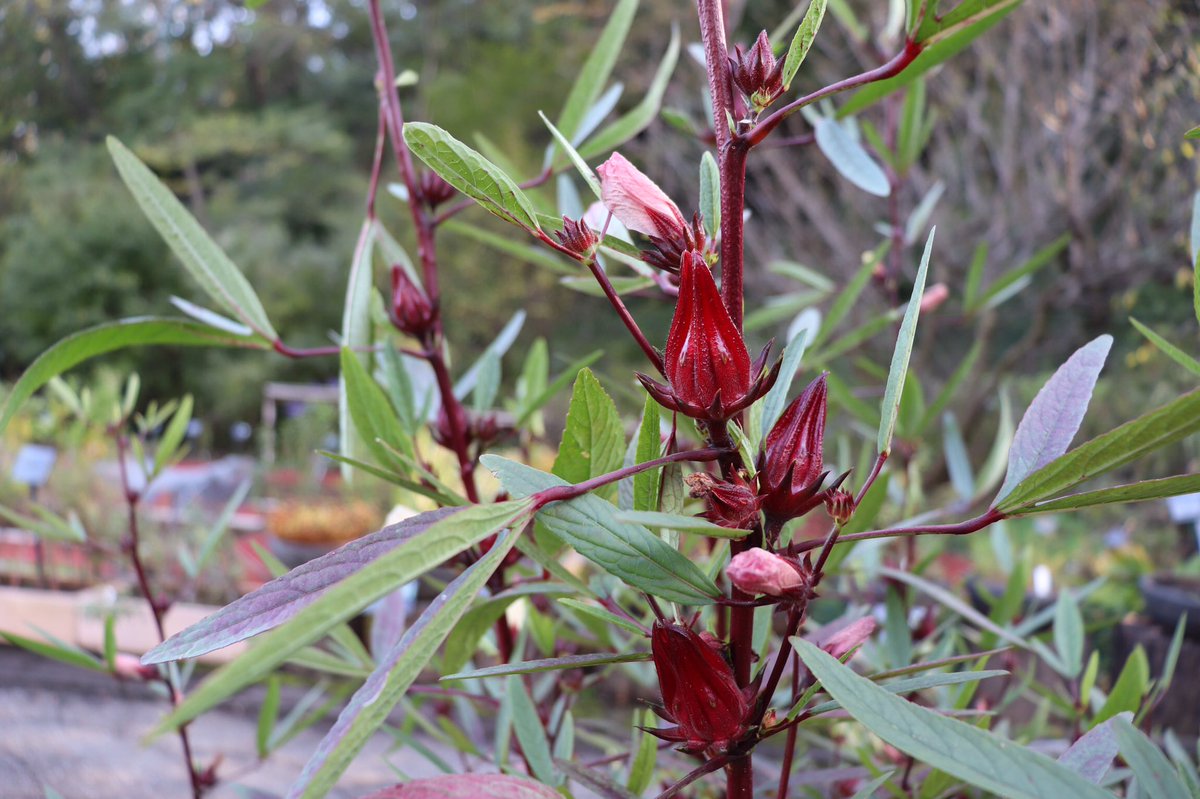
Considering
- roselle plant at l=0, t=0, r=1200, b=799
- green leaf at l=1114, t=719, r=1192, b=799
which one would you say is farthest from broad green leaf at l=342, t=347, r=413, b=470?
green leaf at l=1114, t=719, r=1192, b=799

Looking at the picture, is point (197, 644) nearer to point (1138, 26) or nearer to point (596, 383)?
point (596, 383)

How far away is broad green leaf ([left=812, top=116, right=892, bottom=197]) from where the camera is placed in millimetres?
322

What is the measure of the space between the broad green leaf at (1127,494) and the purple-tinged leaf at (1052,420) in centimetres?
1

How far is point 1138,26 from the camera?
92.8 inches

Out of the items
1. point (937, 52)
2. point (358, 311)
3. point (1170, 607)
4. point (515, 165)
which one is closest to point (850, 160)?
point (937, 52)

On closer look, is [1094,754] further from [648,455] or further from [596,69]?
[596,69]

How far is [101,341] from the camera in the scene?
0.25 m

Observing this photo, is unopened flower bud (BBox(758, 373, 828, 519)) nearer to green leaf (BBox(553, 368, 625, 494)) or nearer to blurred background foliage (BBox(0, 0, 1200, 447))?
green leaf (BBox(553, 368, 625, 494))

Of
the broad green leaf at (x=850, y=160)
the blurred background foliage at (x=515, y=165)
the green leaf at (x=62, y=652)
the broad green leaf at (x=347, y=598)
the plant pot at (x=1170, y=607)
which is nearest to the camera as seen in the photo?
the broad green leaf at (x=347, y=598)

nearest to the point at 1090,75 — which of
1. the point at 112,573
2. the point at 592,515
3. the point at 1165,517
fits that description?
the point at 1165,517

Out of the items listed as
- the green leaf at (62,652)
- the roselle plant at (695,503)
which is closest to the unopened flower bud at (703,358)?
the roselle plant at (695,503)

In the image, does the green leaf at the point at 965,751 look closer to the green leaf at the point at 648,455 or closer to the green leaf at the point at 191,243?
the green leaf at the point at 648,455

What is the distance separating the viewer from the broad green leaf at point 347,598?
11cm

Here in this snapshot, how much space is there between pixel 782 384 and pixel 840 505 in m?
0.04
